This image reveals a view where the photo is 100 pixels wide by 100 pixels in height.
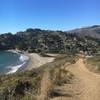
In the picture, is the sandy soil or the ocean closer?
the ocean

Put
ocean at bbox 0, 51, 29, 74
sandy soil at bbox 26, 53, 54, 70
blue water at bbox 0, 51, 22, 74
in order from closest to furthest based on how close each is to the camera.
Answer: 1. ocean at bbox 0, 51, 29, 74
2. blue water at bbox 0, 51, 22, 74
3. sandy soil at bbox 26, 53, 54, 70

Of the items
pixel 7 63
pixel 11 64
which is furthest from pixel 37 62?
pixel 7 63

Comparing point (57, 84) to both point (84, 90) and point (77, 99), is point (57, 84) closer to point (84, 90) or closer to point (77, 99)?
point (84, 90)

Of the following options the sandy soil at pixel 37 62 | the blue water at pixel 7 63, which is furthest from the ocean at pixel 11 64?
the sandy soil at pixel 37 62

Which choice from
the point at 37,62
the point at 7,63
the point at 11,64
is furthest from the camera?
the point at 7,63

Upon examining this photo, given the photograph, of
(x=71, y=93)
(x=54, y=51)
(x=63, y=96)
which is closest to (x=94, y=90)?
(x=71, y=93)

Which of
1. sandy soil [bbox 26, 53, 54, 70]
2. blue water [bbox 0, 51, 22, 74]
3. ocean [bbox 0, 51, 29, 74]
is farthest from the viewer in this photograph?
sandy soil [bbox 26, 53, 54, 70]

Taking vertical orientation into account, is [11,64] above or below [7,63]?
above

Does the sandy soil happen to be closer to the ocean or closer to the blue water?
the ocean

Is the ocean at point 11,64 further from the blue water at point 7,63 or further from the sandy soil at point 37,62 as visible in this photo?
the sandy soil at point 37,62

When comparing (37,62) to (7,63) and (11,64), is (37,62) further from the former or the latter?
(7,63)

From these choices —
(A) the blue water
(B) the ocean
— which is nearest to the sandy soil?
(B) the ocean

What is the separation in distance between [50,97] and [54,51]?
160 m

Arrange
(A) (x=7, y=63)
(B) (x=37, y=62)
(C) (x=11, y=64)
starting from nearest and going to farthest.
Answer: (C) (x=11, y=64), (B) (x=37, y=62), (A) (x=7, y=63)
